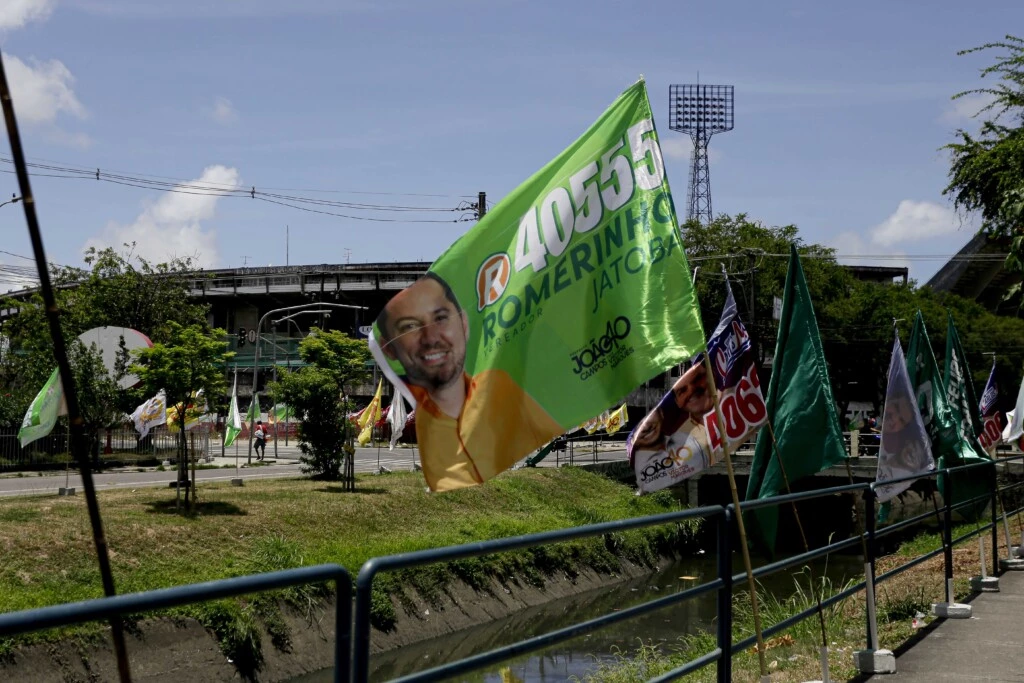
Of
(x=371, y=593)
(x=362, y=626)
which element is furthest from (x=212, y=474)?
(x=362, y=626)

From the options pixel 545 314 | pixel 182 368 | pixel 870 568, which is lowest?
pixel 870 568

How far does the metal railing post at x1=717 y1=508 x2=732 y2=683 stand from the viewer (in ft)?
20.4

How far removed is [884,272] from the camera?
103 m

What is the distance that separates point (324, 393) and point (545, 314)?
24.4 metres

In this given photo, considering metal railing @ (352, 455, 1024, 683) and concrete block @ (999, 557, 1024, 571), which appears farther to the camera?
concrete block @ (999, 557, 1024, 571)

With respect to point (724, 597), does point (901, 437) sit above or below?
above

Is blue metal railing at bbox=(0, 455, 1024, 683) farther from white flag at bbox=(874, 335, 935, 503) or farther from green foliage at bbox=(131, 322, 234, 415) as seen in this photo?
green foliage at bbox=(131, 322, 234, 415)

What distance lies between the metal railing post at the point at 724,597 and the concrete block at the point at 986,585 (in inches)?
261

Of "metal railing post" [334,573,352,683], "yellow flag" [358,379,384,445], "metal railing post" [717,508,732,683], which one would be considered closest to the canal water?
"metal railing post" [717,508,732,683]

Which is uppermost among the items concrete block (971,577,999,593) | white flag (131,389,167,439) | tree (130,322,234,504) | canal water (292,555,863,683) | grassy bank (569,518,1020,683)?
tree (130,322,234,504)

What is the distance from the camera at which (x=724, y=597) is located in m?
6.29

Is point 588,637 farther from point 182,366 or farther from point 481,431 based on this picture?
point 182,366

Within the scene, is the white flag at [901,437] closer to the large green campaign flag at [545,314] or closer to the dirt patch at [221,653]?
the dirt patch at [221,653]

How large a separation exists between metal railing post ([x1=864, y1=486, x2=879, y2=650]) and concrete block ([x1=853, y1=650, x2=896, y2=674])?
72mm
